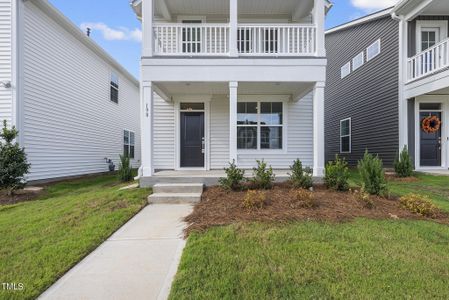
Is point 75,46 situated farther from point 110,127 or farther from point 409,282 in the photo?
point 409,282

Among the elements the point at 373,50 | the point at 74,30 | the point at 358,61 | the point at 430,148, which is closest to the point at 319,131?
the point at 430,148

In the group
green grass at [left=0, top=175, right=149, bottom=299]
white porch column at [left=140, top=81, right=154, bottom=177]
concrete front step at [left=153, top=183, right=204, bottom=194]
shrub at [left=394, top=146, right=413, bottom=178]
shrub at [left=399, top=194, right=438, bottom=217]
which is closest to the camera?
green grass at [left=0, top=175, right=149, bottom=299]

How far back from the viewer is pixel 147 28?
7.39 m

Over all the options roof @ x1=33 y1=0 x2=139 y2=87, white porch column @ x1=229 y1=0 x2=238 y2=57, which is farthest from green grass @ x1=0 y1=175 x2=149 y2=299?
roof @ x1=33 y1=0 x2=139 y2=87

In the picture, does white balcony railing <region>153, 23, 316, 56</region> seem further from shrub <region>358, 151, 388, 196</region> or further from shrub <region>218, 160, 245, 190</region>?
shrub <region>358, 151, 388, 196</region>

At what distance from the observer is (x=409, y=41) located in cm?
1062

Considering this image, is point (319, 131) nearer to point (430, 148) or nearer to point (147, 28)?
point (147, 28)

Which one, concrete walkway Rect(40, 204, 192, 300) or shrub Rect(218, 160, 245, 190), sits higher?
shrub Rect(218, 160, 245, 190)

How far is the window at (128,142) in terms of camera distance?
1723cm

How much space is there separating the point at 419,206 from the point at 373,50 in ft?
32.7

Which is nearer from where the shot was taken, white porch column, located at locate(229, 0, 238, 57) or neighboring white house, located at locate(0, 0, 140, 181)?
white porch column, located at locate(229, 0, 238, 57)

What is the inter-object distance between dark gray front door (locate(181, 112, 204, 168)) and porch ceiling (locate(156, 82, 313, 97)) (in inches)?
33.8

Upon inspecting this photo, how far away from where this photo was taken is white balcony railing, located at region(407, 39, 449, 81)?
30.2 feet

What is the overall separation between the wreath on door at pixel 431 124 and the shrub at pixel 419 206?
274 inches
